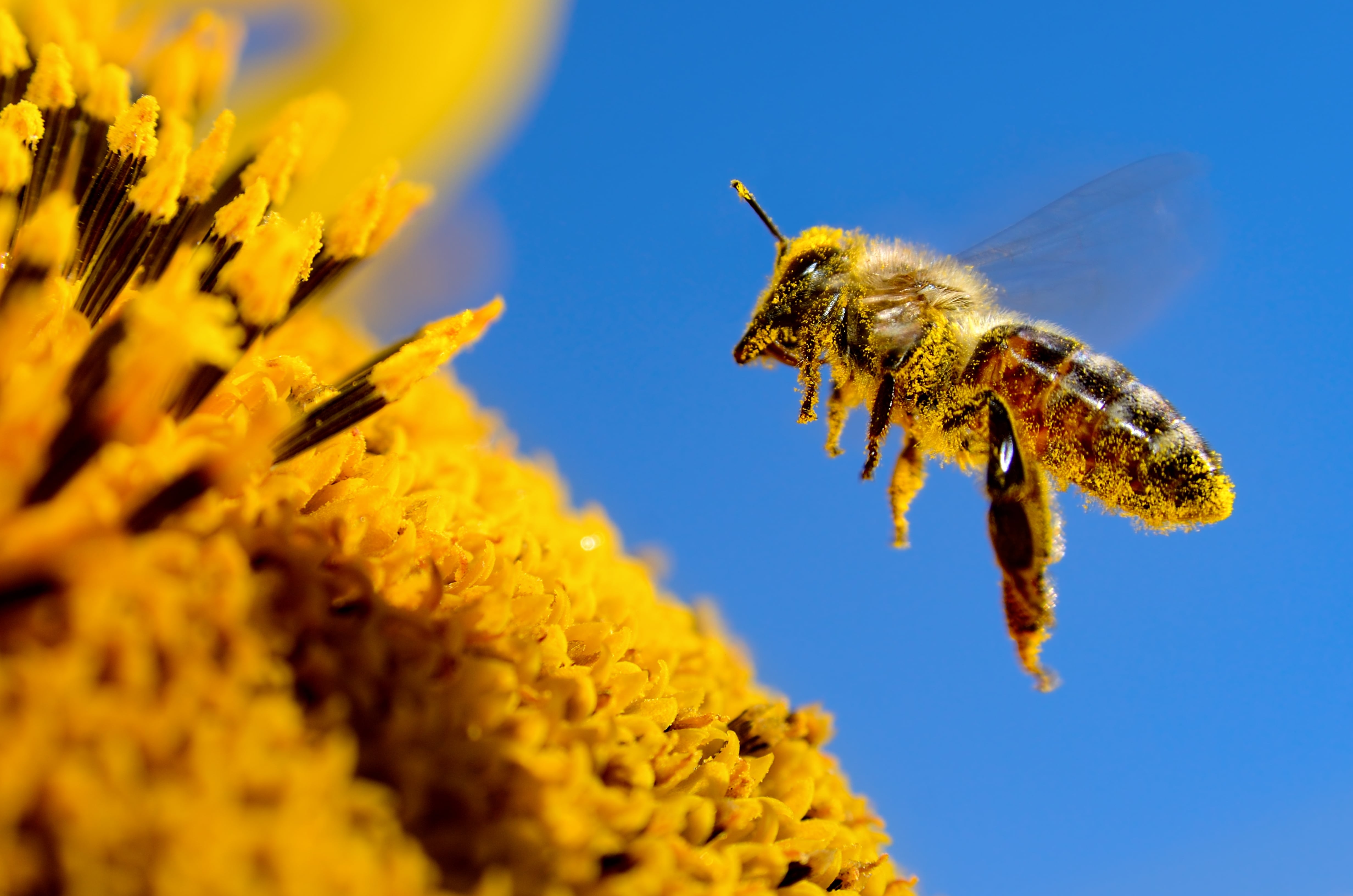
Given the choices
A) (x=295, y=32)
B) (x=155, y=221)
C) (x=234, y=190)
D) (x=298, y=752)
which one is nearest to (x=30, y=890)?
(x=298, y=752)

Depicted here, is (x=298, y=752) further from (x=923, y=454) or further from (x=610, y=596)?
(x=923, y=454)

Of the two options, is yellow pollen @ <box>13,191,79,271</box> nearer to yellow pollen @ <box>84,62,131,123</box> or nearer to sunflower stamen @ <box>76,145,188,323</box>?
sunflower stamen @ <box>76,145,188,323</box>

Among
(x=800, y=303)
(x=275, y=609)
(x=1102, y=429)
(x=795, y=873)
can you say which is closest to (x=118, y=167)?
(x=275, y=609)

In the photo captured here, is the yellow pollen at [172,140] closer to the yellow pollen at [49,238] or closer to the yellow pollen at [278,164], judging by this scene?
the yellow pollen at [278,164]

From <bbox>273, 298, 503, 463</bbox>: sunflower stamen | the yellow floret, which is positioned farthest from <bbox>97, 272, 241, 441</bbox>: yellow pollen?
the yellow floret

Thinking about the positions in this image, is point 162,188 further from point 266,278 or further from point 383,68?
point 383,68

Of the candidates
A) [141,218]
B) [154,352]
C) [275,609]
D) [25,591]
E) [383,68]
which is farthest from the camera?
[383,68]

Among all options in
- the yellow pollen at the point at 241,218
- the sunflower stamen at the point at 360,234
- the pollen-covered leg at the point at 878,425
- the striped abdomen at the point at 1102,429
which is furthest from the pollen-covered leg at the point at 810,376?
the yellow pollen at the point at 241,218
